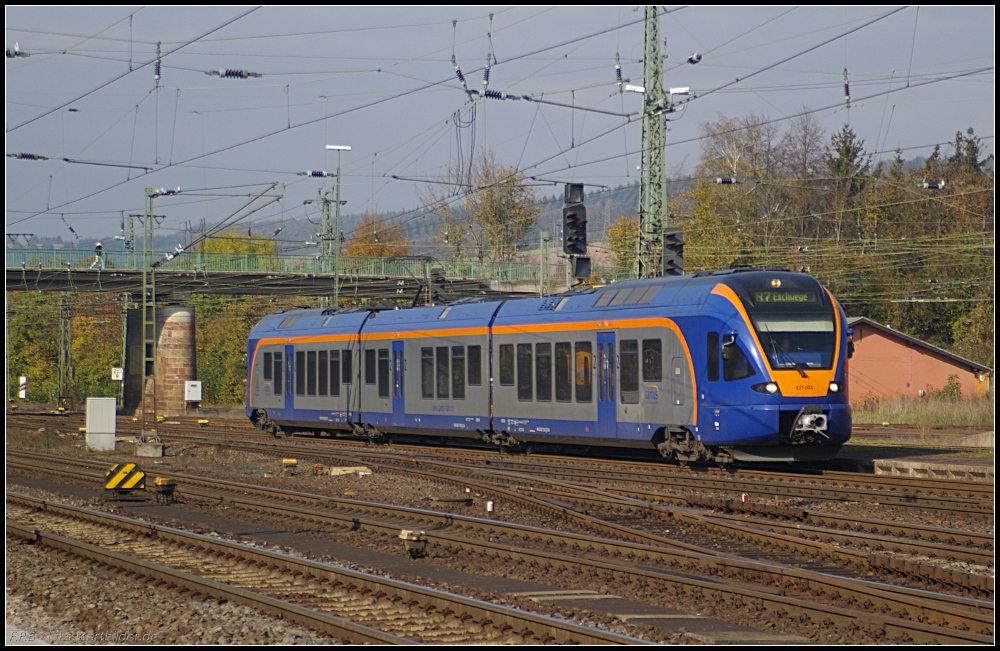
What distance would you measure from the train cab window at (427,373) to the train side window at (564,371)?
15.8 ft

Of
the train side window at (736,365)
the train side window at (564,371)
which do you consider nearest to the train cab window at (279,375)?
the train side window at (564,371)

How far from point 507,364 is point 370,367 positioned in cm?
600

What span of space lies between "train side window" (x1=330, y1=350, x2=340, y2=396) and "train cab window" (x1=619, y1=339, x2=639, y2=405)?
1154 cm

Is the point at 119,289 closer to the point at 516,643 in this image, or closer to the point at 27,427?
the point at 27,427

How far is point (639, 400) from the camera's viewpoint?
804 inches

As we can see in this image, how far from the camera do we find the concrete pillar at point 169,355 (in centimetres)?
5438

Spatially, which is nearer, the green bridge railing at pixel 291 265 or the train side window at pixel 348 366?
the train side window at pixel 348 366

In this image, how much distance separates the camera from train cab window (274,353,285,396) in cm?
3309

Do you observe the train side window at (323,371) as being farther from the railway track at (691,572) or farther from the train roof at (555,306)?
the railway track at (691,572)

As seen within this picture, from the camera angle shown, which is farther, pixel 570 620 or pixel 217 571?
pixel 217 571

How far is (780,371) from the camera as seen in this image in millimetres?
18281

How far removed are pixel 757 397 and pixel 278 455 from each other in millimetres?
12816

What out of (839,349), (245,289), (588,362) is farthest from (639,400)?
(245,289)

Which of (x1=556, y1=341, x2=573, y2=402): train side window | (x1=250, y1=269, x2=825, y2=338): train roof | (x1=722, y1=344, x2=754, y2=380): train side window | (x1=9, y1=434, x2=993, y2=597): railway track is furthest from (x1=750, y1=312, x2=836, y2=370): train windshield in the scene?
(x1=556, y1=341, x2=573, y2=402): train side window
